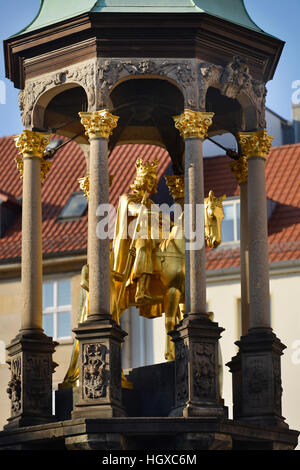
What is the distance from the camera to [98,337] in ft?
99.1

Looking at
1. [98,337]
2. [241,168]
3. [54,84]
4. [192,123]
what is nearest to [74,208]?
[241,168]

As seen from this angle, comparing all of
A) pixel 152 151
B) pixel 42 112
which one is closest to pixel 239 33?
pixel 42 112

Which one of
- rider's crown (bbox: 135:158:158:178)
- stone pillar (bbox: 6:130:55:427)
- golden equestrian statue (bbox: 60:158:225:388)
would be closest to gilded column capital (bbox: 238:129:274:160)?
golden equestrian statue (bbox: 60:158:225:388)

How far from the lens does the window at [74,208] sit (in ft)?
183

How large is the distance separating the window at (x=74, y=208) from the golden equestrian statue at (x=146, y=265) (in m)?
22.2

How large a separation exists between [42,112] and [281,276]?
20.5 meters

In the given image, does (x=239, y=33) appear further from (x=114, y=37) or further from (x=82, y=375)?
(x=82, y=375)

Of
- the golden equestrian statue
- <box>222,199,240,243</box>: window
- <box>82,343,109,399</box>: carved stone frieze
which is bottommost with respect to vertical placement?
<box>82,343,109,399</box>: carved stone frieze

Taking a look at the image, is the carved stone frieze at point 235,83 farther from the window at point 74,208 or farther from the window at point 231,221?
the window at point 74,208

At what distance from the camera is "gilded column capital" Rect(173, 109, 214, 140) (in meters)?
31.3

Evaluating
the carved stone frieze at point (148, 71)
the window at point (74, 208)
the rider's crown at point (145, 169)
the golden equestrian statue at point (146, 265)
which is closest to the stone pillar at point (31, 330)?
the golden equestrian statue at point (146, 265)

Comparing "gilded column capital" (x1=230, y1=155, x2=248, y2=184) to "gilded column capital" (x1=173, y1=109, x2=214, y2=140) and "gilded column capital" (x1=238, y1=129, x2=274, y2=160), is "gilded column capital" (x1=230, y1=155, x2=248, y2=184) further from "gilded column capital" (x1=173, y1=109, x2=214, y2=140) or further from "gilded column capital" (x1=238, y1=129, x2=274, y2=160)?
"gilded column capital" (x1=173, y1=109, x2=214, y2=140)

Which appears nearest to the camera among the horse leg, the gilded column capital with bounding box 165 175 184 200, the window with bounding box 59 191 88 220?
the horse leg

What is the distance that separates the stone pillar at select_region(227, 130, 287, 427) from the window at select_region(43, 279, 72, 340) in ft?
73.7
